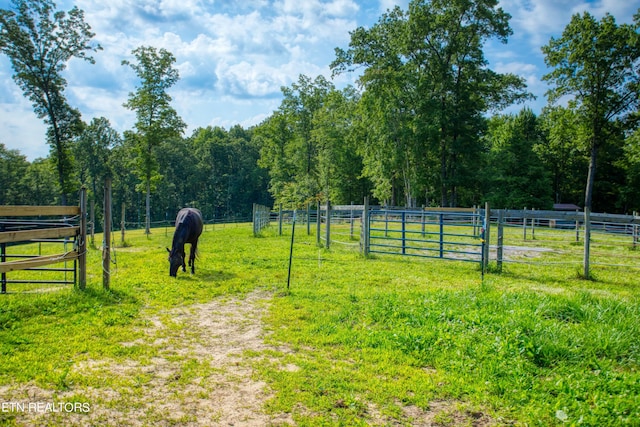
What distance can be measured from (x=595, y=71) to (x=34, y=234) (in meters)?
36.2

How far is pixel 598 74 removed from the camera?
29.6 m

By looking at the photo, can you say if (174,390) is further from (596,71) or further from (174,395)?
(596,71)

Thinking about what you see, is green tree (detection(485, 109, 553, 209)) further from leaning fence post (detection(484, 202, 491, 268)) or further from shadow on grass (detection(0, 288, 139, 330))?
shadow on grass (detection(0, 288, 139, 330))

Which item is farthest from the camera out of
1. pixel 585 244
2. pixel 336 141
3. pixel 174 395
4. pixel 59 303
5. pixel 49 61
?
pixel 336 141

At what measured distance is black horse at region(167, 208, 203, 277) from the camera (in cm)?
914

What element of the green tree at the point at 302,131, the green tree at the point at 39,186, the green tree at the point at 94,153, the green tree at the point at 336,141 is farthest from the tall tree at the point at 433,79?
the green tree at the point at 39,186

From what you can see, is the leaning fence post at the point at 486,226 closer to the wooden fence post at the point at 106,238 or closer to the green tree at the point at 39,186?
the wooden fence post at the point at 106,238

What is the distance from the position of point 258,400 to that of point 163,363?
141cm

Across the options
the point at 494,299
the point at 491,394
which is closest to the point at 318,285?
the point at 494,299

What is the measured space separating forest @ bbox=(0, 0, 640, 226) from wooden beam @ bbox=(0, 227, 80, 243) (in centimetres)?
2102

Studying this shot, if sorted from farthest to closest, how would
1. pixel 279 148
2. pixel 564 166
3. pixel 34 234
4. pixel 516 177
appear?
pixel 564 166 → pixel 279 148 → pixel 516 177 → pixel 34 234

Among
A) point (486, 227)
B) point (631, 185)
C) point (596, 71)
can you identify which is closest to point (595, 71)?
point (596, 71)

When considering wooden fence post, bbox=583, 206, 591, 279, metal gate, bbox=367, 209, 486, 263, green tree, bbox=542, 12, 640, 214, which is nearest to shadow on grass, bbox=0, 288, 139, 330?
metal gate, bbox=367, 209, 486, 263

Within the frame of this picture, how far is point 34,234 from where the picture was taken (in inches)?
249
